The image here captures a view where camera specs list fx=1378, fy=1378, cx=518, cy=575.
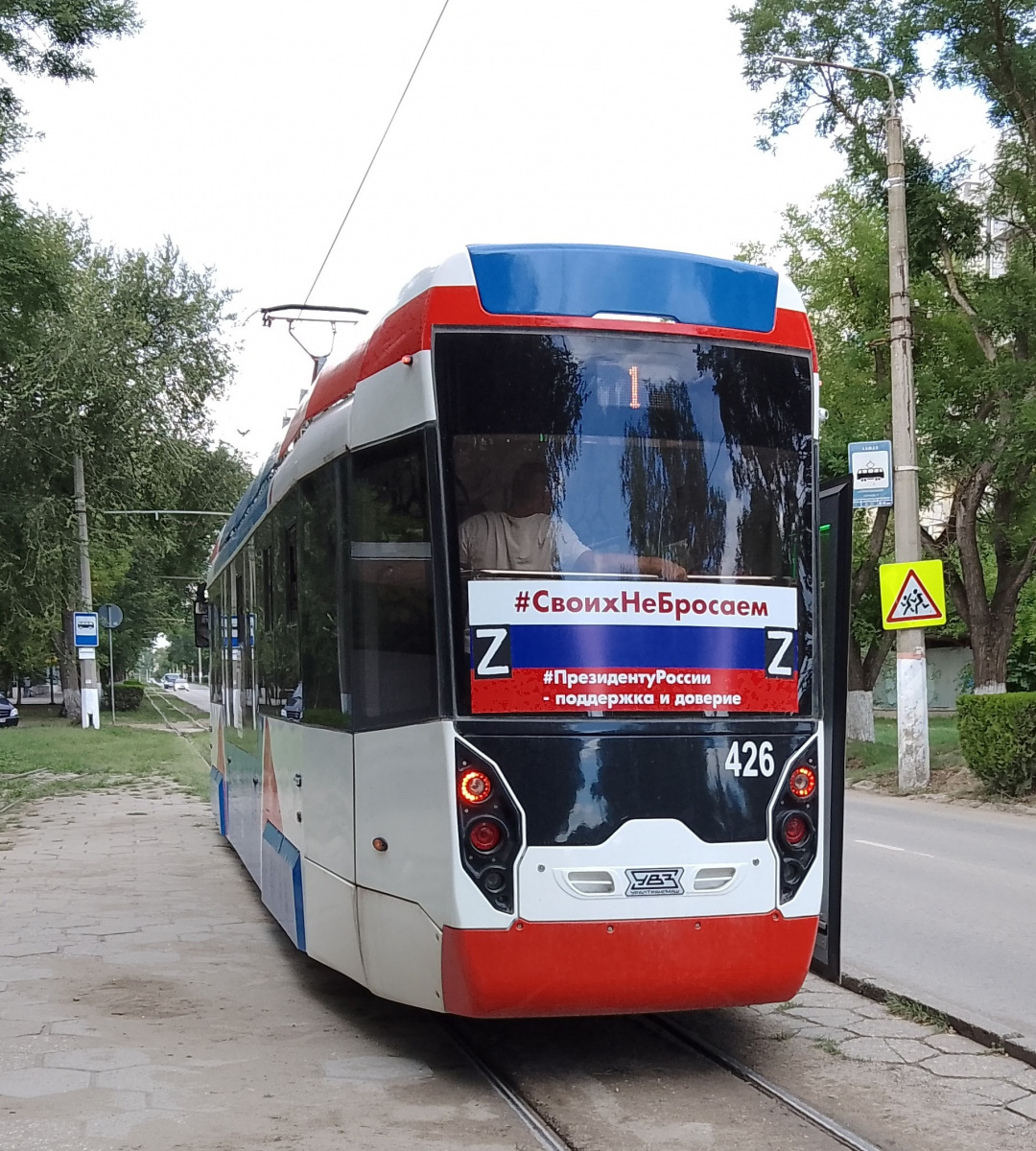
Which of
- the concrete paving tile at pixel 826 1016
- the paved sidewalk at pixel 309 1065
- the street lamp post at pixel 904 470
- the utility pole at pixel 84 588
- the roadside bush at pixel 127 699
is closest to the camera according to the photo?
the paved sidewalk at pixel 309 1065

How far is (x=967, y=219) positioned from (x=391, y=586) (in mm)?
17946

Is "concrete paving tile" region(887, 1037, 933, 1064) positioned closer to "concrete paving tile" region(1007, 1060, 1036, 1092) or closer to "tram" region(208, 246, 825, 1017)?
"concrete paving tile" region(1007, 1060, 1036, 1092)

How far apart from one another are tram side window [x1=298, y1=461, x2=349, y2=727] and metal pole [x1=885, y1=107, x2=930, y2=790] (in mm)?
13084

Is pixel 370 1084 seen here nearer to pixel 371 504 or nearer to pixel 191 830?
pixel 371 504

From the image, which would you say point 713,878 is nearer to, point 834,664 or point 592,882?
point 592,882

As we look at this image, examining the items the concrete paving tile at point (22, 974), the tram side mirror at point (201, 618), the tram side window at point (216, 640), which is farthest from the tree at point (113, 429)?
the concrete paving tile at point (22, 974)

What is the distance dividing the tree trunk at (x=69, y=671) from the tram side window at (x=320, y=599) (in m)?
39.7

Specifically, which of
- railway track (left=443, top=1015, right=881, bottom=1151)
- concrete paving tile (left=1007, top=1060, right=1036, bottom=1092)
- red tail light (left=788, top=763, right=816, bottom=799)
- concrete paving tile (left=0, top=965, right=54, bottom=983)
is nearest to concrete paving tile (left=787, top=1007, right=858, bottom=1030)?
railway track (left=443, top=1015, right=881, bottom=1151)

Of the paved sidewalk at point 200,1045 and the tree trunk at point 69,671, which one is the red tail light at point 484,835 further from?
the tree trunk at point 69,671

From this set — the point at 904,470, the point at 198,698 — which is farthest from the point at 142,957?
the point at 198,698

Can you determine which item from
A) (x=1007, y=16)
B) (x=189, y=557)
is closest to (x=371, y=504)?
(x=1007, y=16)

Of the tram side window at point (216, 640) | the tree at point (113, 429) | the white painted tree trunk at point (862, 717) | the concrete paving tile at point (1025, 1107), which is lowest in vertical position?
the white painted tree trunk at point (862, 717)

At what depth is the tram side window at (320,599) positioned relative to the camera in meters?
6.00

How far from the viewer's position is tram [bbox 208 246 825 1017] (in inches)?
200
